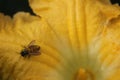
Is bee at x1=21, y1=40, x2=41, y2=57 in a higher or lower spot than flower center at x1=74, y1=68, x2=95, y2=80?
higher

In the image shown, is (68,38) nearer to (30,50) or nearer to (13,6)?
(30,50)

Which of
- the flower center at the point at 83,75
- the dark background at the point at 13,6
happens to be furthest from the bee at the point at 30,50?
the dark background at the point at 13,6

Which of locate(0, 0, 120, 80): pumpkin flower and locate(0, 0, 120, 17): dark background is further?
locate(0, 0, 120, 17): dark background

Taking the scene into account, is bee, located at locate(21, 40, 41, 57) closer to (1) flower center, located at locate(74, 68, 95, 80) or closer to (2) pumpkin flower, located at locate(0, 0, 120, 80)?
(2) pumpkin flower, located at locate(0, 0, 120, 80)

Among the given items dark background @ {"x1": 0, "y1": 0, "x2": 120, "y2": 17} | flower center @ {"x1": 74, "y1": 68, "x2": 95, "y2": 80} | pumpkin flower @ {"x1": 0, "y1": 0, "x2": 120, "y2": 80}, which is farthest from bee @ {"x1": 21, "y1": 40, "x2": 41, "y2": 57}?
dark background @ {"x1": 0, "y1": 0, "x2": 120, "y2": 17}

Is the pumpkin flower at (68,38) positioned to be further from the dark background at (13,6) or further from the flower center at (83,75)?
the dark background at (13,6)
